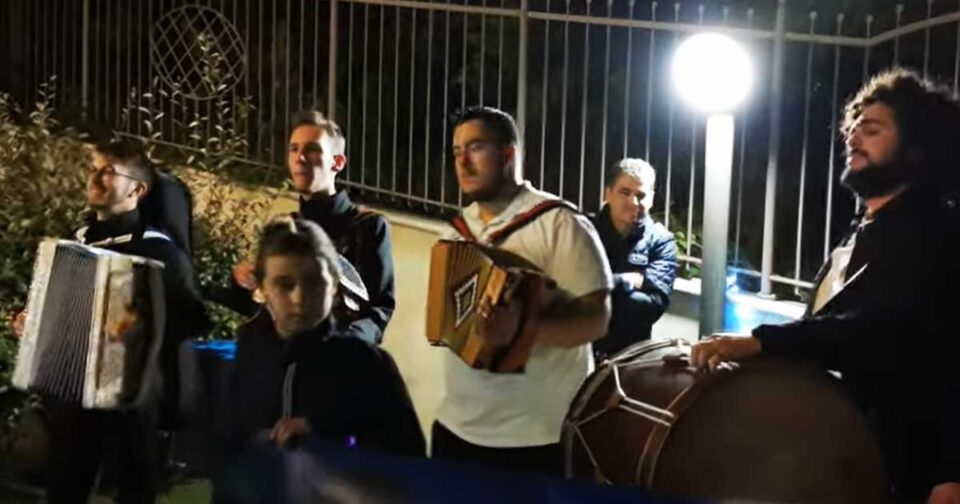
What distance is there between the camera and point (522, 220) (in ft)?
12.8

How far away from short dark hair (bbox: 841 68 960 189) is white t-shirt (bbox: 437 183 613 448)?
78 cm

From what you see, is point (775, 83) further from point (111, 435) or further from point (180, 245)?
point (111, 435)

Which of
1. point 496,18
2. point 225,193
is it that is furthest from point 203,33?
point 496,18

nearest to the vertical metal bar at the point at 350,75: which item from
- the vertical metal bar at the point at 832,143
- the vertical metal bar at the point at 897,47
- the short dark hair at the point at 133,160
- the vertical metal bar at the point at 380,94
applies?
the vertical metal bar at the point at 380,94

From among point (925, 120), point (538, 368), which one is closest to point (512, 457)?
point (538, 368)

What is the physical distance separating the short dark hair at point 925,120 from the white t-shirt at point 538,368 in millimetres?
785

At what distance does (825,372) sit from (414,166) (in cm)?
351

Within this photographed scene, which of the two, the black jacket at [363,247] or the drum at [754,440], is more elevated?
the black jacket at [363,247]

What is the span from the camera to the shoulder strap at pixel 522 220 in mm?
3898

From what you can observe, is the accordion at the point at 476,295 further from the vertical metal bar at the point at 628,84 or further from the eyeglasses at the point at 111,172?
the vertical metal bar at the point at 628,84

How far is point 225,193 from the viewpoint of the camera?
6.60 m

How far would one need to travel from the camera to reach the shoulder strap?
3898 mm

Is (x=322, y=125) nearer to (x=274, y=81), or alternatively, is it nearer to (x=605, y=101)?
(x=605, y=101)

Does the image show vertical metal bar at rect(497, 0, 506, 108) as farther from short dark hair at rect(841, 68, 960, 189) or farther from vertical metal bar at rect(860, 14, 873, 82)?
short dark hair at rect(841, 68, 960, 189)
